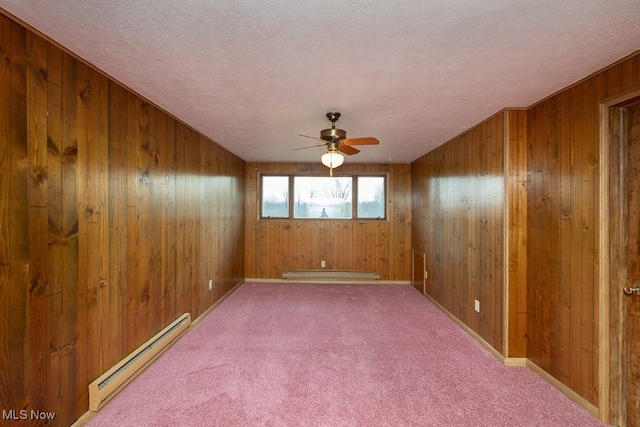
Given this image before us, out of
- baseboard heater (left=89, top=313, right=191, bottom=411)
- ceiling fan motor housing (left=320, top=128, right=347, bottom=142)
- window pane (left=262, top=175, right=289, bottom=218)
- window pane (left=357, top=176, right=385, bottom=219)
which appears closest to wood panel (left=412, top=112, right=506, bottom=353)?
window pane (left=357, top=176, right=385, bottom=219)

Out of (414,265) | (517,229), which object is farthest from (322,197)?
(517,229)

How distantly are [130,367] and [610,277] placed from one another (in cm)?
353

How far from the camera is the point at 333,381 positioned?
2.19 m

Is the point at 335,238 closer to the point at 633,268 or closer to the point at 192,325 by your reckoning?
the point at 192,325

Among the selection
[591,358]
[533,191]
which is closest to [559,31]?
[533,191]

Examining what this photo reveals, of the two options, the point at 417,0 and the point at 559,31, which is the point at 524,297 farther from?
the point at 417,0

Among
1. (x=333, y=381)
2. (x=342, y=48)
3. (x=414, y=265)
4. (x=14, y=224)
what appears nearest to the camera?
(x=14, y=224)

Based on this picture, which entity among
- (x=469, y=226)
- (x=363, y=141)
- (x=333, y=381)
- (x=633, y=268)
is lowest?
(x=333, y=381)

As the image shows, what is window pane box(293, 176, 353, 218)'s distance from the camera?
5.50 meters

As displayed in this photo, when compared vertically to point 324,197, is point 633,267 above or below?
below

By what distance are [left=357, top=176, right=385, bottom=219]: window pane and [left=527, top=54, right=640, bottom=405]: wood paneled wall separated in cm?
313

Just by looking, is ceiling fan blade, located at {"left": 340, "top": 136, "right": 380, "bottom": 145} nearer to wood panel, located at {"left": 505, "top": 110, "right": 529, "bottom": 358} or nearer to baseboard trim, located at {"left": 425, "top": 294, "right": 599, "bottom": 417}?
wood panel, located at {"left": 505, "top": 110, "right": 529, "bottom": 358}

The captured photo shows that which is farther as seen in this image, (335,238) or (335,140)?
(335,238)

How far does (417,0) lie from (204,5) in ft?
3.17
